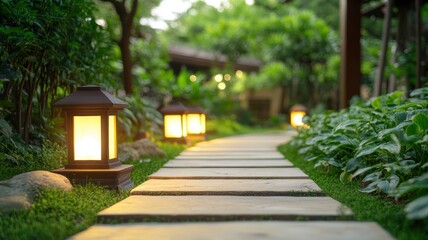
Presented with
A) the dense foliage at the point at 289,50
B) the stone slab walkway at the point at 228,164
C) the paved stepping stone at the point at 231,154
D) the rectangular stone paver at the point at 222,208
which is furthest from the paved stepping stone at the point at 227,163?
the dense foliage at the point at 289,50

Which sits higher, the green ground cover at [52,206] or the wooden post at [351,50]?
the wooden post at [351,50]

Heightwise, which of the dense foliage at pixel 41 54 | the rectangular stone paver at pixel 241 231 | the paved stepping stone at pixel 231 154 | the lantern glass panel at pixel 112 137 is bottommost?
the rectangular stone paver at pixel 241 231

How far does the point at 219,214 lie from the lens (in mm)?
3346

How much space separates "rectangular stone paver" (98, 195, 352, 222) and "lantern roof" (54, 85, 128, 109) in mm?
937

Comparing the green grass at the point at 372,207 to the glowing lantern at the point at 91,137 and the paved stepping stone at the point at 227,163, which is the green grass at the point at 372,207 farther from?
the glowing lantern at the point at 91,137

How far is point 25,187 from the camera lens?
3762mm

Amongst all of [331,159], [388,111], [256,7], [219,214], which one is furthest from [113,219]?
[256,7]

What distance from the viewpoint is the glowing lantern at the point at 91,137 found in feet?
14.5

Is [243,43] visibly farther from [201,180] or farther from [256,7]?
[201,180]

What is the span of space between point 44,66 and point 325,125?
13.4ft

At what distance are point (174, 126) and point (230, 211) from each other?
21.0ft

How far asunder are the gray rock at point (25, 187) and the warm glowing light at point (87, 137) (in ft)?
1.33

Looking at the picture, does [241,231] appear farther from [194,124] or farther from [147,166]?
[194,124]

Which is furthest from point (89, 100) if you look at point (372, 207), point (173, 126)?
point (173, 126)
